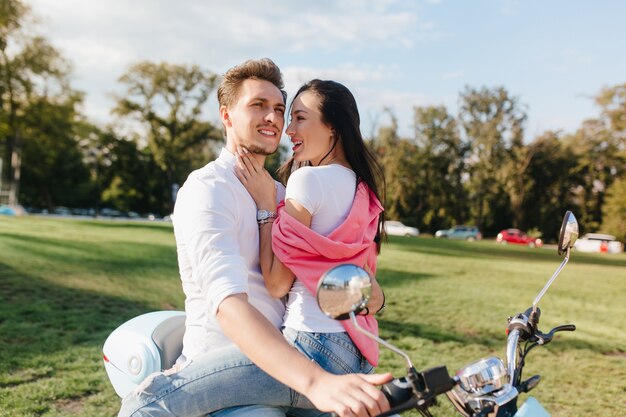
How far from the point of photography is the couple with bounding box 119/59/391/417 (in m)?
1.69

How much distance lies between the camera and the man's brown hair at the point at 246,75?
7.61 feet

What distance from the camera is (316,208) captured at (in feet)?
6.53

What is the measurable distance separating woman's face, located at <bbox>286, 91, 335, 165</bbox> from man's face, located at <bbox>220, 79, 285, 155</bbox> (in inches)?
3.0

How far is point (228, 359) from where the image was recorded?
69.8 inches

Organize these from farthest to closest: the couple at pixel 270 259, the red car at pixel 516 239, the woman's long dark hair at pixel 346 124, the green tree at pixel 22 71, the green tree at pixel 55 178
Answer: the red car at pixel 516 239
the green tree at pixel 55 178
the green tree at pixel 22 71
the woman's long dark hair at pixel 346 124
the couple at pixel 270 259

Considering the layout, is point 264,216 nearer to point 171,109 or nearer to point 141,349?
point 141,349

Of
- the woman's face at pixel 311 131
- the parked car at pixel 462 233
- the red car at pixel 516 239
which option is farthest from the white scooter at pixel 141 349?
the parked car at pixel 462 233

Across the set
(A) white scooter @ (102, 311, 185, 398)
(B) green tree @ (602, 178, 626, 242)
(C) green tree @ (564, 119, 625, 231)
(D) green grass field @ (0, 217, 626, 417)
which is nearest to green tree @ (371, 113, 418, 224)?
(C) green tree @ (564, 119, 625, 231)

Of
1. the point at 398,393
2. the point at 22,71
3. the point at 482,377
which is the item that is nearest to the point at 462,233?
the point at 22,71

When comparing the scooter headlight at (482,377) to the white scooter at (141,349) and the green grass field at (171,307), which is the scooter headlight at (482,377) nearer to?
the white scooter at (141,349)

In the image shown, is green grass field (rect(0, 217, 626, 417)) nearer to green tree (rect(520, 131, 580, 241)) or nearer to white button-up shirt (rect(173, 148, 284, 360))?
white button-up shirt (rect(173, 148, 284, 360))

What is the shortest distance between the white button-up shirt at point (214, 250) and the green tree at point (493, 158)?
5267 centimetres

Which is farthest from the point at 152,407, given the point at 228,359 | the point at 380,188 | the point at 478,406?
the point at 380,188

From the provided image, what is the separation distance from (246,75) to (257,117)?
0.18 m
